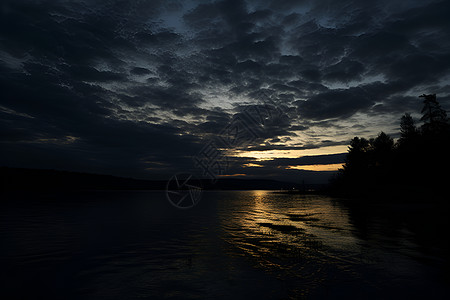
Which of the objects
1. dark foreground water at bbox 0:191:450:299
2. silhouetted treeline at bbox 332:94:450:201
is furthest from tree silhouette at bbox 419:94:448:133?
dark foreground water at bbox 0:191:450:299

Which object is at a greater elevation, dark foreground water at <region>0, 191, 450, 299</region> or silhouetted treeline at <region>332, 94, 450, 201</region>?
silhouetted treeline at <region>332, 94, 450, 201</region>

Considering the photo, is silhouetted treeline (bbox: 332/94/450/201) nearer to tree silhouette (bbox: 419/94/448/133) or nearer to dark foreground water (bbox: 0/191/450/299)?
tree silhouette (bbox: 419/94/448/133)

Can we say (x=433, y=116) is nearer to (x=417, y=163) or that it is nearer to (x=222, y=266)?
(x=417, y=163)

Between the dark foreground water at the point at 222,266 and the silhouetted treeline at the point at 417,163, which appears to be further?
the silhouetted treeline at the point at 417,163

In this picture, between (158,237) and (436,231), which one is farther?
(436,231)

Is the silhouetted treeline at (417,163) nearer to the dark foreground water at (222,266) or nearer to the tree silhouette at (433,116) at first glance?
the tree silhouette at (433,116)

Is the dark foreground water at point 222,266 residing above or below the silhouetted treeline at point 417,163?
below

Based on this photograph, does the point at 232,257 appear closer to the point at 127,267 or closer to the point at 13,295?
the point at 127,267

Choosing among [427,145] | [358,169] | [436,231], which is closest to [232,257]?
[436,231]

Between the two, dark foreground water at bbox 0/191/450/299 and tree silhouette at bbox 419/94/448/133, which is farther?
tree silhouette at bbox 419/94/448/133

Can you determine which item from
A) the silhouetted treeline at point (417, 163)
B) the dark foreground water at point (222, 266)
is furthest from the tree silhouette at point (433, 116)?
the dark foreground water at point (222, 266)

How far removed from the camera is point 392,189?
85125mm

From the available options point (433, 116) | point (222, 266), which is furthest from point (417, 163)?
point (222, 266)

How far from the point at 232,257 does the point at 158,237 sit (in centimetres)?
1050
